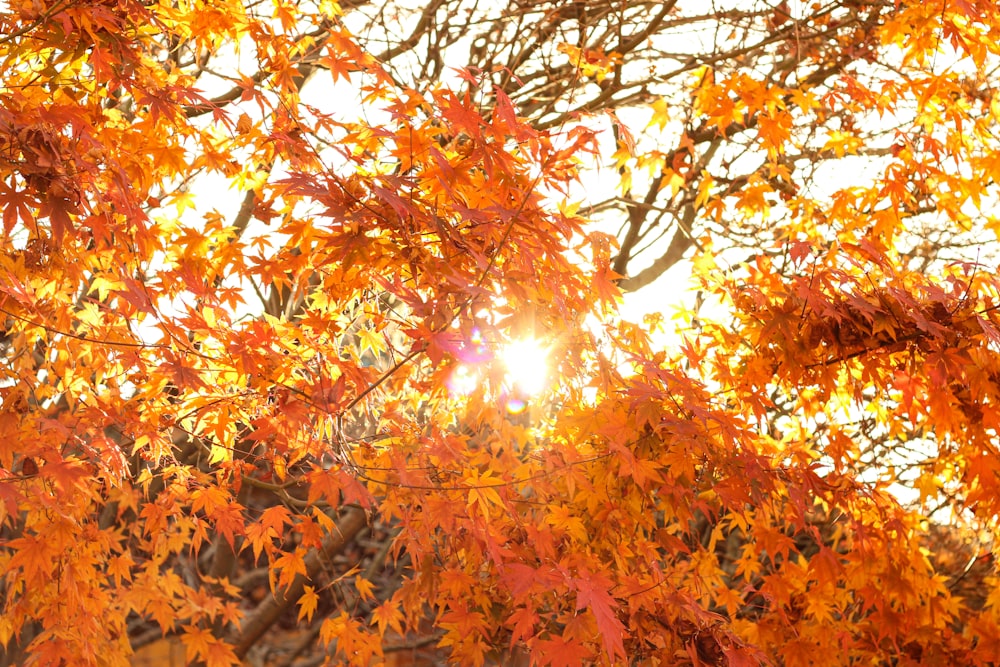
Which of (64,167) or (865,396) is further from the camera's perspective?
(865,396)

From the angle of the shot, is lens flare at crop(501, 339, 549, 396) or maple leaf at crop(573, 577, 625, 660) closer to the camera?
maple leaf at crop(573, 577, 625, 660)

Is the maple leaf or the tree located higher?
the tree

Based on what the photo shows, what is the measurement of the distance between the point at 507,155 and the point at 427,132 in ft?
1.20

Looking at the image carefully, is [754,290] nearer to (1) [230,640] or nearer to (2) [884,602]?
Answer: (2) [884,602]

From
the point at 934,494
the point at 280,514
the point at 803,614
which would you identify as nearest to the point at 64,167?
the point at 280,514

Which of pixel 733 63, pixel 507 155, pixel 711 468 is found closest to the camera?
pixel 507 155

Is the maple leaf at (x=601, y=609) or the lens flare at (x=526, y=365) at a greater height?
the lens flare at (x=526, y=365)

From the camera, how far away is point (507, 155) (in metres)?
2.22

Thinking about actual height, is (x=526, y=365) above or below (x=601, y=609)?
above

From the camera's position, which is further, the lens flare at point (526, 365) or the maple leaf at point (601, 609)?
the lens flare at point (526, 365)

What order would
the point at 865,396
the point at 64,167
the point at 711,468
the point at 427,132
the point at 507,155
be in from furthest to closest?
the point at 865,396, the point at 711,468, the point at 427,132, the point at 507,155, the point at 64,167

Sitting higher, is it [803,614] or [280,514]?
[280,514]

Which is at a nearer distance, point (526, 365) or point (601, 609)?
point (601, 609)

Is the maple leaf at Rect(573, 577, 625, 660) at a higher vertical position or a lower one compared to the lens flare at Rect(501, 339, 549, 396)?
lower
